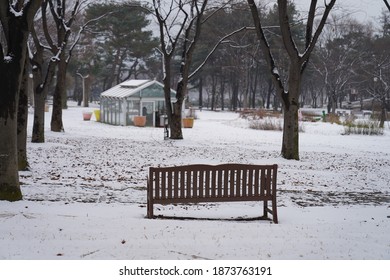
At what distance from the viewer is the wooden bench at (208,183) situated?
720cm

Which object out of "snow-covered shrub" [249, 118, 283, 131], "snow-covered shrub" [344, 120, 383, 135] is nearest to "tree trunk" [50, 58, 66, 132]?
"snow-covered shrub" [249, 118, 283, 131]

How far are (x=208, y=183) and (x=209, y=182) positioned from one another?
0.02 m

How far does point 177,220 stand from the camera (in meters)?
7.20

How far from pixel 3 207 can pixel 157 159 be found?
8070mm

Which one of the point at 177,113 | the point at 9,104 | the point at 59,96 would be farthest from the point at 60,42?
the point at 9,104

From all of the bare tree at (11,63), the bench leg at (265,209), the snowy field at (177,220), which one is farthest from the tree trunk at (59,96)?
the bench leg at (265,209)

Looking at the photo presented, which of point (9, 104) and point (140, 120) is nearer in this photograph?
point (9, 104)

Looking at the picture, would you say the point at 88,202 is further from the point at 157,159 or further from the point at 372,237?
the point at 157,159

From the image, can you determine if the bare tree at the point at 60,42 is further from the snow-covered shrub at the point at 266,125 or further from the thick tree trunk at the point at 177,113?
the snow-covered shrub at the point at 266,125

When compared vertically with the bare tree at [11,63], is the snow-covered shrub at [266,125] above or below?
below

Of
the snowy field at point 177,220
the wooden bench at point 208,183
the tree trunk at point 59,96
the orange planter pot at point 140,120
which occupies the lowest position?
the snowy field at point 177,220

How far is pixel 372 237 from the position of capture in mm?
6391

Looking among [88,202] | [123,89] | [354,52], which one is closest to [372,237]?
[88,202]

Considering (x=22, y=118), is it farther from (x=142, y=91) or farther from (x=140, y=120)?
(x=142, y=91)
